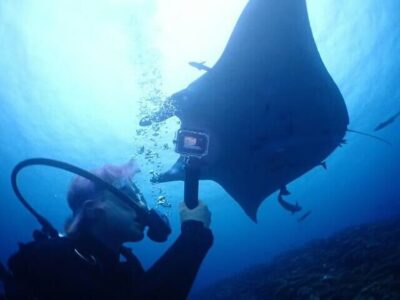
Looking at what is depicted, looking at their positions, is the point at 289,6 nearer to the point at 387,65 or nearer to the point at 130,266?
the point at 130,266

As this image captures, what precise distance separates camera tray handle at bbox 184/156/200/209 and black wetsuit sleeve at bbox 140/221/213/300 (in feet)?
0.76

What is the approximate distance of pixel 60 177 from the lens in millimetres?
29875

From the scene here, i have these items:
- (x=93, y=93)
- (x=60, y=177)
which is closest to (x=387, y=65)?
(x=93, y=93)

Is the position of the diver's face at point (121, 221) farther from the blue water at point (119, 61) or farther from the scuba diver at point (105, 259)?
the blue water at point (119, 61)

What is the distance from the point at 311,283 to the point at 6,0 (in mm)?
13426

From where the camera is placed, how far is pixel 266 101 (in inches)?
198

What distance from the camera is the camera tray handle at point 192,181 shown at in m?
2.69

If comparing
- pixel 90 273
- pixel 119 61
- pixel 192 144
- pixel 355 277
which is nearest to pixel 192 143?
pixel 192 144

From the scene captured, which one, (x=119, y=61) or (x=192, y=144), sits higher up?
(x=119, y=61)

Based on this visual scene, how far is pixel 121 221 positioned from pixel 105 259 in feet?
1.75

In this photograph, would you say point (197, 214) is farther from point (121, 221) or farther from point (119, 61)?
point (119, 61)

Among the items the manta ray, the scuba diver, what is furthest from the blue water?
the scuba diver

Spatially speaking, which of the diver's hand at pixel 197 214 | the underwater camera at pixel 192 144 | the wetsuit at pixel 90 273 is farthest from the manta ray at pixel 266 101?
the wetsuit at pixel 90 273

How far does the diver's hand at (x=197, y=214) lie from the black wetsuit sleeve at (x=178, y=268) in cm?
9
